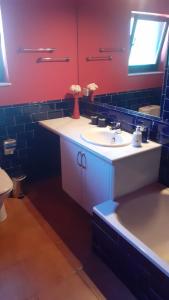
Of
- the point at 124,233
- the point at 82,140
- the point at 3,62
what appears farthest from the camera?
the point at 3,62

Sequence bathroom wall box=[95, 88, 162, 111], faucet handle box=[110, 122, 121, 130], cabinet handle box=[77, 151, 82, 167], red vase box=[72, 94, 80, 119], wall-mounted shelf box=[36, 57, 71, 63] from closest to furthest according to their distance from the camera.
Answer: bathroom wall box=[95, 88, 162, 111], cabinet handle box=[77, 151, 82, 167], faucet handle box=[110, 122, 121, 130], wall-mounted shelf box=[36, 57, 71, 63], red vase box=[72, 94, 80, 119]

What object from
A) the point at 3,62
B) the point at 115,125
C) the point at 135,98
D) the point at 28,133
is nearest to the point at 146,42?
the point at 135,98

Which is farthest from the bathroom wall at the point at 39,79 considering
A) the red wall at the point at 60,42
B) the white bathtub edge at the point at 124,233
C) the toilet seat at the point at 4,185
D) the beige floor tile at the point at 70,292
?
the beige floor tile at the point at 70,292

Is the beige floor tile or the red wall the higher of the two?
the red wall

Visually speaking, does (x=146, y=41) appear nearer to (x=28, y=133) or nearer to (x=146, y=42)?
(x=146, y=42)

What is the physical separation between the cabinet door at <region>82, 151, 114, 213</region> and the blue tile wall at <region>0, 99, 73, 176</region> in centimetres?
85

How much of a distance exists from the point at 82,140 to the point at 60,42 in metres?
1.14

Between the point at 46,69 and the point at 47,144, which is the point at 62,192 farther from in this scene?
the point at 46,69

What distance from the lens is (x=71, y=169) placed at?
2266mm

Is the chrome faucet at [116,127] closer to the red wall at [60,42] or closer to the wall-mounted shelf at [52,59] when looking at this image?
the red wall at [60,42]

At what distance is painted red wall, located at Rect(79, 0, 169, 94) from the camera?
2.11 metres

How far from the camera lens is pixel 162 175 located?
1998 millimetres

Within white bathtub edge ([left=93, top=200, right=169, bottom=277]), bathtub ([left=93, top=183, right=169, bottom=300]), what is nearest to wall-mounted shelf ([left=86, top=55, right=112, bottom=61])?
bathtub ([left=93, top=183, right=169, bottom=300])

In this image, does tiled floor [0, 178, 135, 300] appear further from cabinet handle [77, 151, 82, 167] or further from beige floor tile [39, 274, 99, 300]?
cabinet handle [77, 151, 82, 167]
